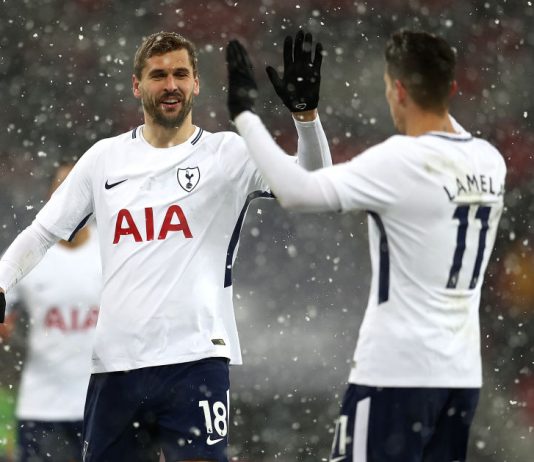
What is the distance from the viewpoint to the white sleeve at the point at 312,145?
14.7 feet

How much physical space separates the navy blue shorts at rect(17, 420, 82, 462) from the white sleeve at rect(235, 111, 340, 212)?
9.70 ft

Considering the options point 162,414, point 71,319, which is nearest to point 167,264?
point 162,414

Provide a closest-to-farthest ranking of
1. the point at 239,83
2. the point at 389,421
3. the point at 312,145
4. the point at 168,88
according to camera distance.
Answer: the point at 389,421, the point at 239,83, the point at 312,145, the point at 168,88

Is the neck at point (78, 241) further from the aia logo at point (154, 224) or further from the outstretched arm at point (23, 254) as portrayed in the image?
the aia logo at point (154, 224)

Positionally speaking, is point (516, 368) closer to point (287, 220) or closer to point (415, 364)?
point (287, 220)

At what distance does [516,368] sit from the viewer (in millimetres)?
9617

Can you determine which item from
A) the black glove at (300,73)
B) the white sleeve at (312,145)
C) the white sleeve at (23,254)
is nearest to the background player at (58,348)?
the white sleeve at (23,254)

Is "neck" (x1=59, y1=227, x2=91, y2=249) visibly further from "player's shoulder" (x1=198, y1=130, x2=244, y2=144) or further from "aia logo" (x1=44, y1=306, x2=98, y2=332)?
"player's shoulder" (x1=198, y1=130, x2=244, y2=144)

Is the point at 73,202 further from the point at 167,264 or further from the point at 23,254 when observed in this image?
the point at 167,264

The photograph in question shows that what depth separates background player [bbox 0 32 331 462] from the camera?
4.53 metres

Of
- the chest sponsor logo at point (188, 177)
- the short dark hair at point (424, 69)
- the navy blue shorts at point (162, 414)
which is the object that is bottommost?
the navy blue shorts at point (162, 414)

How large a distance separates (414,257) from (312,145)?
106 cm

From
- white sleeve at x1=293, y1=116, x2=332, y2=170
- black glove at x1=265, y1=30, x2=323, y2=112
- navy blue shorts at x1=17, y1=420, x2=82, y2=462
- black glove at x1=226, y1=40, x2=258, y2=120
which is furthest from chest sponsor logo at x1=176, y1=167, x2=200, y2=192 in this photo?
navy blue shorts at x1=17, y1=420, x2=82, y2=462

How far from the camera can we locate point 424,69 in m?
3.66
